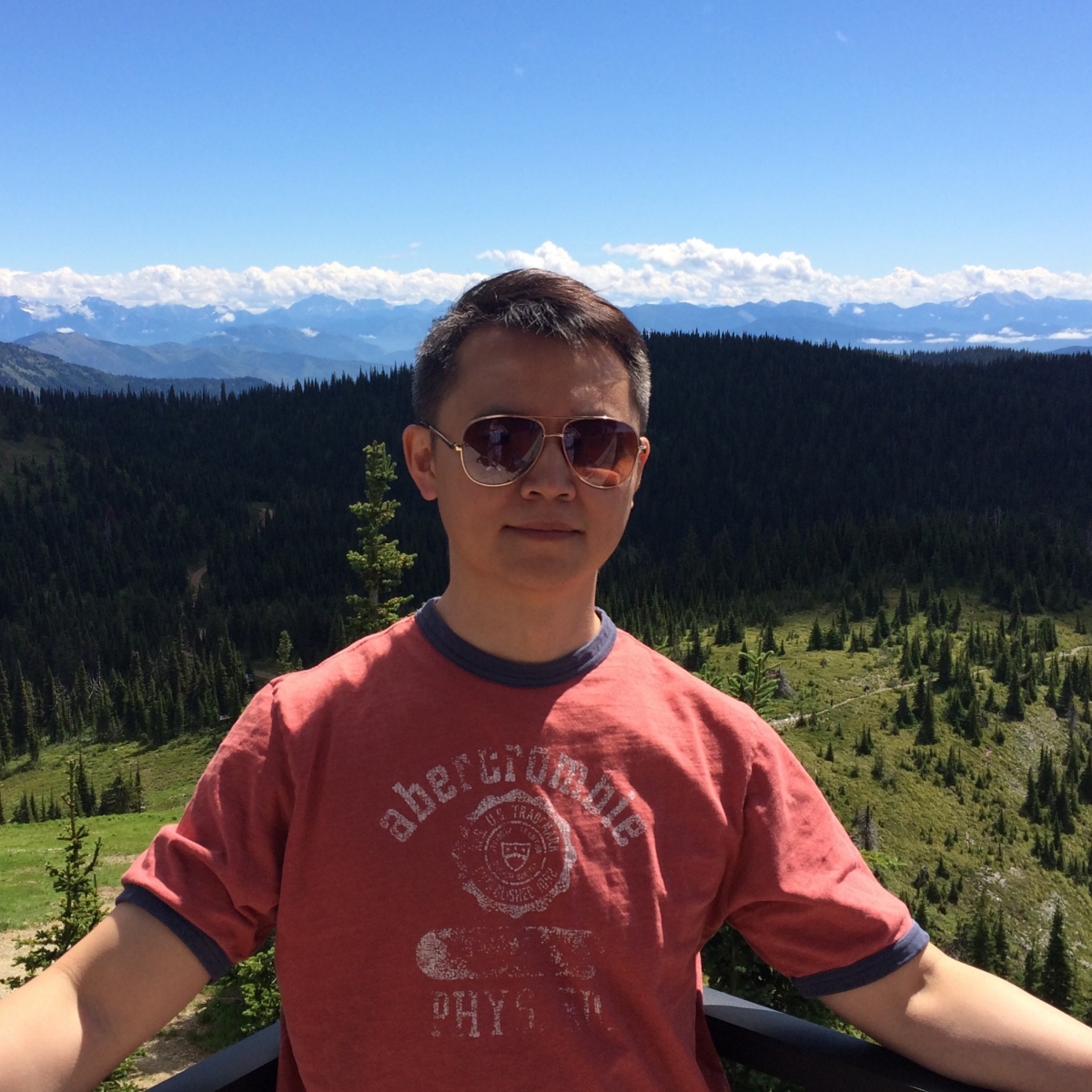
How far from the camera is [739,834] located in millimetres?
3869

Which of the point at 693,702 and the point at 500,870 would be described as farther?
the point at 693,702

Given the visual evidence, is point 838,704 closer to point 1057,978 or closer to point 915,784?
point 915,784

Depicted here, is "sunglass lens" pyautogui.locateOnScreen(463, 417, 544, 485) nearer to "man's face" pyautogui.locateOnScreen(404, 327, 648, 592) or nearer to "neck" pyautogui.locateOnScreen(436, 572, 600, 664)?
"man's face" pyautogui.locateOnScreen(404, 327, 648, 592)

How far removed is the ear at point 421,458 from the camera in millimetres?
4066

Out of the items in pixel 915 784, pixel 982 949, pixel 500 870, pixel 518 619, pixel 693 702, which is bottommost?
pixel 915 784

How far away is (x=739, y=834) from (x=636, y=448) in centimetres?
175

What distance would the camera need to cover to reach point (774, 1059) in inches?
153

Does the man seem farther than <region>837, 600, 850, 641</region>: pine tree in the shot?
No

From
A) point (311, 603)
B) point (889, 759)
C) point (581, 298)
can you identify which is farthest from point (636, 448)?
point (311, 603)

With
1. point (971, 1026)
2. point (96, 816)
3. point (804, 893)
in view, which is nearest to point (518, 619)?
point (804, 893)

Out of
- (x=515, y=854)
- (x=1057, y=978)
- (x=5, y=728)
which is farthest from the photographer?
(x=5, y=728)

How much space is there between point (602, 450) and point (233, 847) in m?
2.21

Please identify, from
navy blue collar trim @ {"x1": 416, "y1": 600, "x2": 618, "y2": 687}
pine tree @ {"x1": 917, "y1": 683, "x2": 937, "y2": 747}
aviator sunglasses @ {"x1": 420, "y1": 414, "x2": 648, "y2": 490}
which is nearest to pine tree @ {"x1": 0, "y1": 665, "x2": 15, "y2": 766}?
pine tree @ {"x1": 917, "y1": 683, "x2": 937, "y2": 747}

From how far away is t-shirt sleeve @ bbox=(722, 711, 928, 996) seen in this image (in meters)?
3.69
